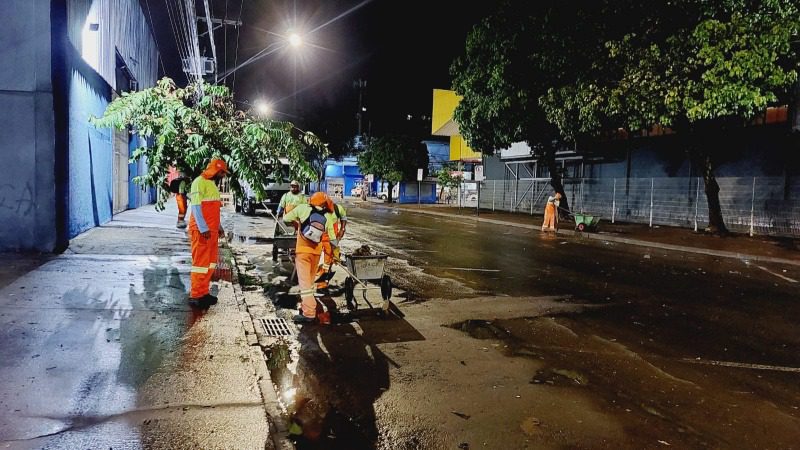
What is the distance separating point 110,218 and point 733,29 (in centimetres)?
1834

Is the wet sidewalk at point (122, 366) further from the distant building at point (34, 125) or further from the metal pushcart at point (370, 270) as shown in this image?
the distant building at point (34, 125)

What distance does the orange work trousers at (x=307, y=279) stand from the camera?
21.8 feet

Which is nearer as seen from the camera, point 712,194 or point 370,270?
point 370,270

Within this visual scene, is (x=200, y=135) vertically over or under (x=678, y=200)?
over

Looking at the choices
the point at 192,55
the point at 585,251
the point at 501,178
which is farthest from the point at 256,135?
the point at 501,178

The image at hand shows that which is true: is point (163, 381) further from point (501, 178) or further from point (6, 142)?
point (501, 178)

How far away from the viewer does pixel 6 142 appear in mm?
9555

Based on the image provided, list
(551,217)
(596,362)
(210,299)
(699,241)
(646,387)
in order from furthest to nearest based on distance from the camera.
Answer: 1. (551,217)
2. (699,241)
3. (210,299)
4. (596,362)
5. (646,387)

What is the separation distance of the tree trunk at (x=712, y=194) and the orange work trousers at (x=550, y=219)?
503 centimetres

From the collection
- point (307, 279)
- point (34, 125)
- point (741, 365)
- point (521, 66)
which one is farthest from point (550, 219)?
point (34, 125)

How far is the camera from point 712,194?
1848 cm

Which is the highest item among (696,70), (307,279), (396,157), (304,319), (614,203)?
(696,70)

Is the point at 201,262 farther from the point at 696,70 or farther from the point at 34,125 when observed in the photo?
the point at 696,70

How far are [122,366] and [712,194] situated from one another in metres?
18.8
